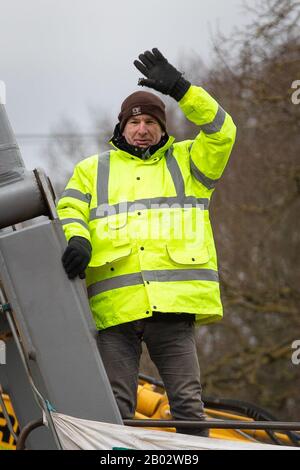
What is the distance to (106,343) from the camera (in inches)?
204

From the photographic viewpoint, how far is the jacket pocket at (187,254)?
16.8 feet

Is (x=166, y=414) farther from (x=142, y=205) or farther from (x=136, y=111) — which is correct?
(x=136, y=111)

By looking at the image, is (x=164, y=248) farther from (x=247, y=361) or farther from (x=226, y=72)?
(x=247, y=361)

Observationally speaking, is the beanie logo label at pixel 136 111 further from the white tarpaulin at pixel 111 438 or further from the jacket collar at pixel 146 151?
the white tarpaulin at pixel 111 438

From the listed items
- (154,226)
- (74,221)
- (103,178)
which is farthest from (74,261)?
(103,178)

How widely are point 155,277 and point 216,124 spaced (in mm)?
763

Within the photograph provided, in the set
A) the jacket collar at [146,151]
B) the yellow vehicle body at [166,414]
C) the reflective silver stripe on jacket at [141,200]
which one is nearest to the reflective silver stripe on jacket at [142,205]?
the reflective silver stripe on jacket at [141,200]

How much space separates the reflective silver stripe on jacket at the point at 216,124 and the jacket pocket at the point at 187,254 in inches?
21.2

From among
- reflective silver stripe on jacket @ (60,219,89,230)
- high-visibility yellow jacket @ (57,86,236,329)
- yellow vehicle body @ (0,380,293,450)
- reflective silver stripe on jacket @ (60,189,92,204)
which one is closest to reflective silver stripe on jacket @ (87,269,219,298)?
high-visibility yellow jacket @ (57,86,236,329)

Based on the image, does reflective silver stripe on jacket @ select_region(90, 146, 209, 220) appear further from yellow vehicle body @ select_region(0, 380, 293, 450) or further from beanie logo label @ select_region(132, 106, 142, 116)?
yellow vehicle body @ select_region(0, 380, 293, 450)

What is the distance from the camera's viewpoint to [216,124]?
204 inches
